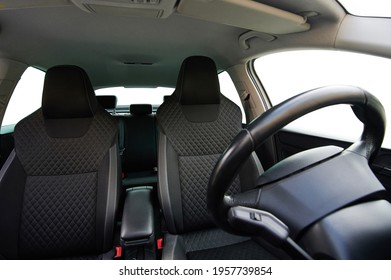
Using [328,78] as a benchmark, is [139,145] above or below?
below

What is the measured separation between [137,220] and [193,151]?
0.51 meters

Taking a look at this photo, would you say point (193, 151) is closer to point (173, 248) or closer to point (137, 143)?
point (173, 248)

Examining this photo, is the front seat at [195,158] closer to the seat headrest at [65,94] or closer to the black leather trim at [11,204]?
the seat headrest at [65,94]

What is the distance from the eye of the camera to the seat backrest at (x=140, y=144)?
2908 mm

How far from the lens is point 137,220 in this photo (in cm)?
105

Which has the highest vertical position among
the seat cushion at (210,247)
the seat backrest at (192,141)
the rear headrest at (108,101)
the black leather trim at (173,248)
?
the rear headrest at (108,101)

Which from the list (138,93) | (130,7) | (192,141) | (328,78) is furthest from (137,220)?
(138,93)

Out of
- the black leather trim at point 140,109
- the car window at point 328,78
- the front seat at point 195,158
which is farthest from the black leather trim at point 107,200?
the black leather trim at point 140,109

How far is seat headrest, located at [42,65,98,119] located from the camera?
1173mm

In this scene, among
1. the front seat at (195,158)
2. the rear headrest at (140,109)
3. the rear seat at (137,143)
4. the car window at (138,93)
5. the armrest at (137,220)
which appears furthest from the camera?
the car window at (138,93)

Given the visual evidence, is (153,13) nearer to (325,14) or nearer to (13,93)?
(325,14)

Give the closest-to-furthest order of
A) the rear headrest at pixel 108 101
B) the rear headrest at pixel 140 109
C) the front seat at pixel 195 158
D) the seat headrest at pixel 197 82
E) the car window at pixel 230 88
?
the front seat at pixel 195 158
the seat headrest at pixel 197 82
the car window at pixel 230 88
the rear headrest at pixel 108 101
the rear headrest at pixel 140 109

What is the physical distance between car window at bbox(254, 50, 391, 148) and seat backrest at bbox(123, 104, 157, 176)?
64.4 inches

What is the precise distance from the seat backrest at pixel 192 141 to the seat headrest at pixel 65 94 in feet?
1.42
